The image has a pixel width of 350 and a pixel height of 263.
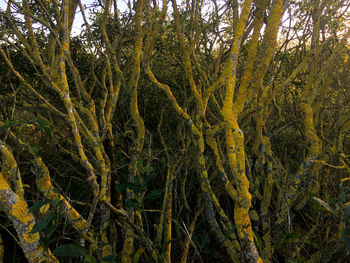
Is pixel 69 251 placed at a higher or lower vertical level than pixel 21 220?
lower

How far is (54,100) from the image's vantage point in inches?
162

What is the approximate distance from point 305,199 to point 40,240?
220 cm

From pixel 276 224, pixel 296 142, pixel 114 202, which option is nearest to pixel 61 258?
pixel 114 202

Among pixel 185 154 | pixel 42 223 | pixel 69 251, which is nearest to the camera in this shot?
pixel 42 223

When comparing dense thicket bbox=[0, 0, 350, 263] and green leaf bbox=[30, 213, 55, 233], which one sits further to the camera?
dense thicket bbox=[0, 0, 350, 263]

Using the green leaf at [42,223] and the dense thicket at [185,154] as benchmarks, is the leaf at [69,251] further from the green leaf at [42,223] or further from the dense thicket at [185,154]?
the green leaf at [42,223]

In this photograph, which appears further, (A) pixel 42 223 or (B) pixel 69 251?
(B) pixel 69 251

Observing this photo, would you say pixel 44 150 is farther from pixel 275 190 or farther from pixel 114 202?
pixel 275 190

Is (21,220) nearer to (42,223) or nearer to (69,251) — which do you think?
(42,223)

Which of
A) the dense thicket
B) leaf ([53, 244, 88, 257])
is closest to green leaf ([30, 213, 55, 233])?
the dense thicket

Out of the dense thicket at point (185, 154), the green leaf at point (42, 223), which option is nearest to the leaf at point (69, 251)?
the dense thicket at point (185, 154)

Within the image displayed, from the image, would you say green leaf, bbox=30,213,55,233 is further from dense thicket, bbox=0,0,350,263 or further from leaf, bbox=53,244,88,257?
leaf, bbox=53,244,88,257

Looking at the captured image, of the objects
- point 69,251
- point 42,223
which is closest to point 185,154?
point 69,251

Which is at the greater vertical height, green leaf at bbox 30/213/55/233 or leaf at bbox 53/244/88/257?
green leaf at bbox 30/213/55/233
